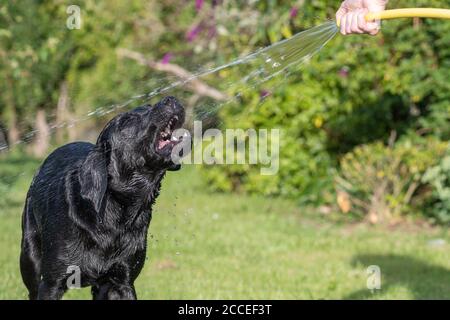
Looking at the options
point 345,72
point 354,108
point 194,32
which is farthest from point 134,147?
point 194,32

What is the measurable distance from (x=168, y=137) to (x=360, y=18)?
45.7 inches

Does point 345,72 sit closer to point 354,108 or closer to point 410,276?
point 354,108

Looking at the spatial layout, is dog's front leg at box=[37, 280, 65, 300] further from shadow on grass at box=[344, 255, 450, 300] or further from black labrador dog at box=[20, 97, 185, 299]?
shadow on grass at box=[344, 255, 450, 300]

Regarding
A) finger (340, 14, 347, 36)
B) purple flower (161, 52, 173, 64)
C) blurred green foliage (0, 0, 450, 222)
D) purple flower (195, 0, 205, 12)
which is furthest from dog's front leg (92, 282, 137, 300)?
purple flower (161, 52, 173, 64)

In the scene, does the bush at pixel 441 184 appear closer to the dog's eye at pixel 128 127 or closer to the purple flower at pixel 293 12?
the purple flower at pixel 293 12

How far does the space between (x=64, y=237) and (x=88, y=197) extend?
305 mm

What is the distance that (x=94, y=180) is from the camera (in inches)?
174

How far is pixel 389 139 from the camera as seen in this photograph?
9.64m

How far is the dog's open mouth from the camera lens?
438cm

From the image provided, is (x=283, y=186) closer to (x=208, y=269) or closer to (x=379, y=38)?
(x=379, y=38)

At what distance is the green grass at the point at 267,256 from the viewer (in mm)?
6305

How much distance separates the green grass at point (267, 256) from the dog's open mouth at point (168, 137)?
2.96 ft

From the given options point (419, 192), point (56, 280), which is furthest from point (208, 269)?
point (419, 192)

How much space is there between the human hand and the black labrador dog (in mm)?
984
